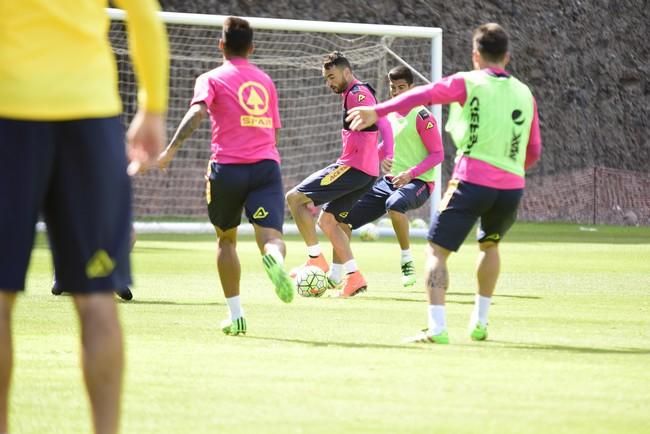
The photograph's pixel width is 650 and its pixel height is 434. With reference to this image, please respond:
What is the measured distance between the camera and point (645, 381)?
6.98m

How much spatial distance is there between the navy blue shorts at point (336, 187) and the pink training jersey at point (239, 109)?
10.8 feet

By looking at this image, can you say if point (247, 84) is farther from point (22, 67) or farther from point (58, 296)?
point (22, 67)

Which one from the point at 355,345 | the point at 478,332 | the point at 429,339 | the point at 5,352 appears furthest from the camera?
the point at 478,332

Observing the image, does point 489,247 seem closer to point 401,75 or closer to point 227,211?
point 227,211

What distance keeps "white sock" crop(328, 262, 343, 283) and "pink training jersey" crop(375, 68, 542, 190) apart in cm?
444

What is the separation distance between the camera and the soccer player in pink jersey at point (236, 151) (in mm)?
9227

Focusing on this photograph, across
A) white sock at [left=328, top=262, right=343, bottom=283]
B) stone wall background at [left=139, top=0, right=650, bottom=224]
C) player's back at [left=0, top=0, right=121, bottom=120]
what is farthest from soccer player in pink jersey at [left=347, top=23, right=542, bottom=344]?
stone wall background at [left=139, top=0, right=650, bottom=224]

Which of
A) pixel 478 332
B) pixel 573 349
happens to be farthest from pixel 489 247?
pixel 573 349

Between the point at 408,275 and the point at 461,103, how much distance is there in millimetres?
5179

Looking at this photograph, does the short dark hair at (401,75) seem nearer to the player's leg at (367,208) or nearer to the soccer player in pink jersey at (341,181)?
the soccer player in pink jersey at (341,181)

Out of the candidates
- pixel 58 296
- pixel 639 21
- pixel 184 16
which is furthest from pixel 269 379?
pixel 639 21

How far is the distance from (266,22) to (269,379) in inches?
536

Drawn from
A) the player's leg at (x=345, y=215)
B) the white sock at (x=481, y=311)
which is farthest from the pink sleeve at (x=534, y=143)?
the player's leg at (x=345, y=215)

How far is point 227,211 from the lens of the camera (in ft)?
30.7
